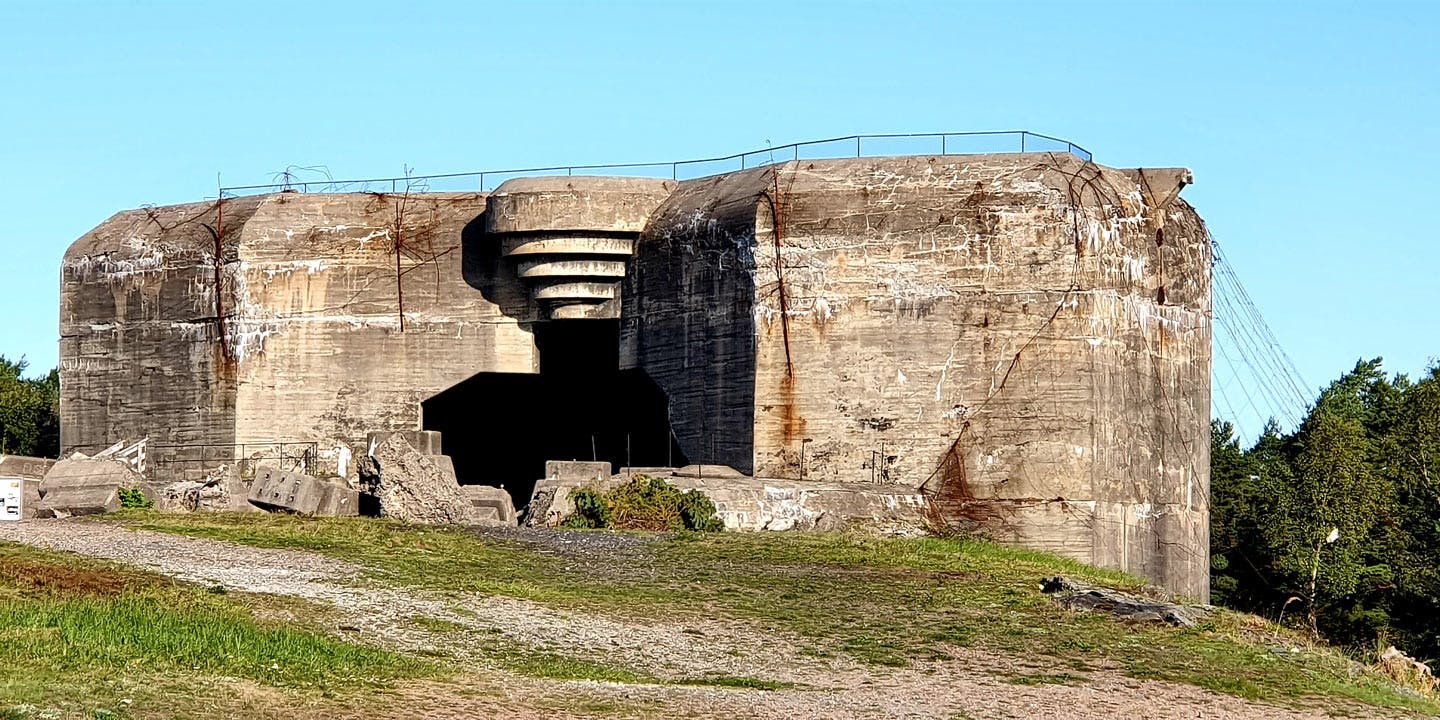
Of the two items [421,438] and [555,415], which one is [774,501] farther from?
[555,415]

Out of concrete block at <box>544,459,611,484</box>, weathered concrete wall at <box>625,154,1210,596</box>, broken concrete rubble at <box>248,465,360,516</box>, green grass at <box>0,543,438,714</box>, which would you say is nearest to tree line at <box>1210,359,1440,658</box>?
weathered concrete wall at <box>625,154,1210,596</box>

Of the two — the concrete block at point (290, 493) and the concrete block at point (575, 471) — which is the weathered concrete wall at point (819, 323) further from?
the concrete block at point (290, 493)

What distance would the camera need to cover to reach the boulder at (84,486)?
98.6 ft

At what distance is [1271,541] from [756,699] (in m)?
34.2

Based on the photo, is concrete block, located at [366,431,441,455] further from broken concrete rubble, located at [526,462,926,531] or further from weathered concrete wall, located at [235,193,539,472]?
broken concrete rubble, located at [526,462,926,531]

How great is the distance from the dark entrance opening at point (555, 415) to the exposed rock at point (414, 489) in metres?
6.22

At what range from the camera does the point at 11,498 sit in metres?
32.4

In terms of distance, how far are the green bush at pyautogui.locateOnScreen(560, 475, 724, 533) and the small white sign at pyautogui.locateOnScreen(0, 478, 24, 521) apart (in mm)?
8923

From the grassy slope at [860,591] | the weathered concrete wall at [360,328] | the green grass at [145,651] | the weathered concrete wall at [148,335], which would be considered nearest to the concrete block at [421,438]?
the weathered concrete wall at [360,328]

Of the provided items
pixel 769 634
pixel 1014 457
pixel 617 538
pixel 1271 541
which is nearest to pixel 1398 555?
pixel 1271 541

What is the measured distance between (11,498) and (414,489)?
21.5 ft

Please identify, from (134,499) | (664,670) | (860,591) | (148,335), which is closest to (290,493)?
(134,499)

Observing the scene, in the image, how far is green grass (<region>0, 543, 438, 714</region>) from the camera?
45.0 ft

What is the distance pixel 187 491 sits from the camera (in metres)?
31.4
